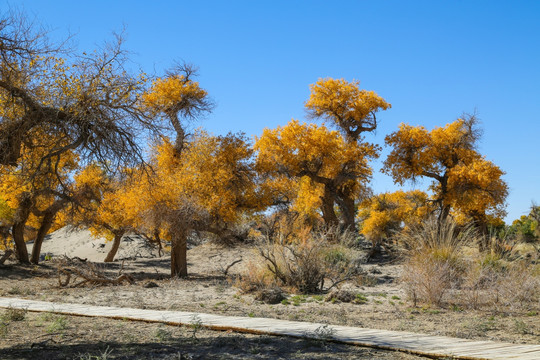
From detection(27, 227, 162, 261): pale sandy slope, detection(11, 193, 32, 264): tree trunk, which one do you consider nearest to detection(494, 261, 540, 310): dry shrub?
detection(11, 193, 32, 264): tree trunk

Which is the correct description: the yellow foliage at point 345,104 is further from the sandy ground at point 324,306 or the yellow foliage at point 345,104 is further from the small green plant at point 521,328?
the small green plant at point 521,328

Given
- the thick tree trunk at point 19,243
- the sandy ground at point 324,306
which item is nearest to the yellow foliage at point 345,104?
the sandy ground at point 324,306

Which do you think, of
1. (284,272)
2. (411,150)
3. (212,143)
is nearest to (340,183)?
(411,150)

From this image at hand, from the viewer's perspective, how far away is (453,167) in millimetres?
28188

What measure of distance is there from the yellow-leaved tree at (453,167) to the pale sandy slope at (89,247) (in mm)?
16169

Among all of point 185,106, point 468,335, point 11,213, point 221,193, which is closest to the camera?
point 468,335

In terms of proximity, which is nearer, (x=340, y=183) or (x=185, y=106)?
(x=185, y=106)

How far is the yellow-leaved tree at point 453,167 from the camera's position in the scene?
27.3 m

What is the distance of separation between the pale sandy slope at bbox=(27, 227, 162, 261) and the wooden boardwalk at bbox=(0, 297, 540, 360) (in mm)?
24150

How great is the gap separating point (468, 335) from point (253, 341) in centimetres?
322

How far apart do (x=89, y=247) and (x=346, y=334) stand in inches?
1443

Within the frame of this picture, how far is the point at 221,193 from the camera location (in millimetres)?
19984

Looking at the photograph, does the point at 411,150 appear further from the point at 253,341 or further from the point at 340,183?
the point at 253,341

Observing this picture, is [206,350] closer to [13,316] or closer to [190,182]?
[13,316]
